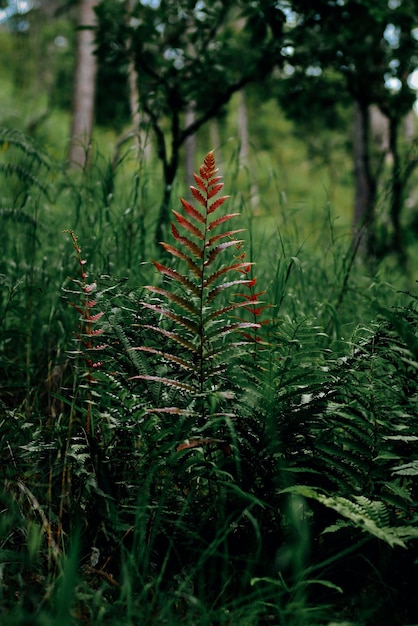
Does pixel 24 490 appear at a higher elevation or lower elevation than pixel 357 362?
lower

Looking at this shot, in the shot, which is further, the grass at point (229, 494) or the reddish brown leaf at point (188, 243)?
the reddish brown leaf at point (188, 243)

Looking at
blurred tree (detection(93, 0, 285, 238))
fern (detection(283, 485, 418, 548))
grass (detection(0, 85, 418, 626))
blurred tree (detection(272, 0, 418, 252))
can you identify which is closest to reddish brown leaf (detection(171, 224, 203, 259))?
grass (detection(0, 85, 418, 626))

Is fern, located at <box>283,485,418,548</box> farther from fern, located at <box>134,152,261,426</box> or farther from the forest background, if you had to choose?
fern, located at <box>134,152,261,426</box>

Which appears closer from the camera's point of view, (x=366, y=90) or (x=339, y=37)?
(x=339, y=37)

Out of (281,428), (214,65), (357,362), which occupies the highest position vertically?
(214,65)

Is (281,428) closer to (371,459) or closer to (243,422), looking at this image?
(243,422)

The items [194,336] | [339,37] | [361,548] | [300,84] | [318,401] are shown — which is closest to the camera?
[361,548]

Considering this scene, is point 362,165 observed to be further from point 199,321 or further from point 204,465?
point 204,465

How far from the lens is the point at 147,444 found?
4.67 ft

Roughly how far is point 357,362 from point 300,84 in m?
3.11

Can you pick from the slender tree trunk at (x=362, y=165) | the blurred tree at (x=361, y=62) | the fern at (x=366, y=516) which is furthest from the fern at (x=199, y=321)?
the slender tree trunk at (x=362, y=165)

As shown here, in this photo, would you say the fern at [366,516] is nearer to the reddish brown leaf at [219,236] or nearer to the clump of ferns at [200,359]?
the clump of ferns at [200,359]

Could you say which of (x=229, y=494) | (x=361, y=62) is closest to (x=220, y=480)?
(x=229, y=494)

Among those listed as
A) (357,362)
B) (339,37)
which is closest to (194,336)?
(357,362)
